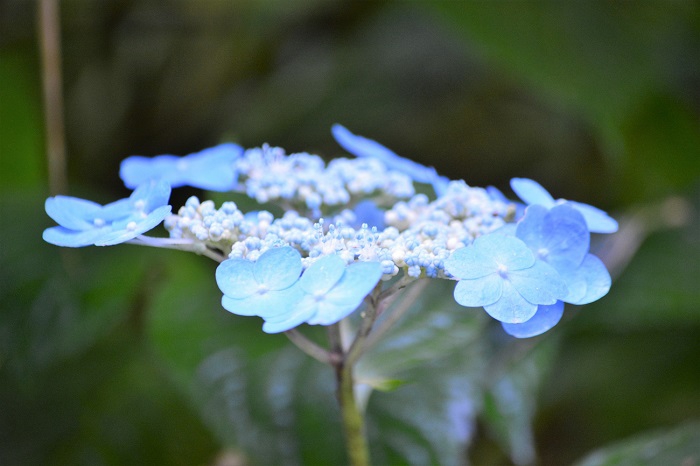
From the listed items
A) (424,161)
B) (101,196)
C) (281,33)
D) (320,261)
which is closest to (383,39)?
(281,33)

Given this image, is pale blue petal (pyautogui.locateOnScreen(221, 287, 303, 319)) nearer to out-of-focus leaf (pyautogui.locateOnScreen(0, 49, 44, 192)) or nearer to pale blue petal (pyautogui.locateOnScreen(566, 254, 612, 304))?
pale blue petal (pyautogui.locateOnScreen(566, 254, 612, 304))

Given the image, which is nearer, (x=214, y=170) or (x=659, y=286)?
(x=214, y=170)

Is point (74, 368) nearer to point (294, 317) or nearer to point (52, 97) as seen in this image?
point (52, 97)

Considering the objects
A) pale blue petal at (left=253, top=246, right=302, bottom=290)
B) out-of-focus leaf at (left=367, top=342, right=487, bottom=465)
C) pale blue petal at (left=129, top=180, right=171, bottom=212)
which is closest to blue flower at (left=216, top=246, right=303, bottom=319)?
pale blue petal at (left=253, top=246, right=302, bottom=290)

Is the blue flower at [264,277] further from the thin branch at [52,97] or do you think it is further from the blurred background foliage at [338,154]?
the thin branch at [52,97]

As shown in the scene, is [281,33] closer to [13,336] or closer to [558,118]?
[558,118]

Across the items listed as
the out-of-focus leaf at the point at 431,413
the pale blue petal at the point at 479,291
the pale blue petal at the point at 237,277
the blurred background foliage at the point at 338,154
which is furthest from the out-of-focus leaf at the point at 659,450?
the pale blue petal at the point at 237,277

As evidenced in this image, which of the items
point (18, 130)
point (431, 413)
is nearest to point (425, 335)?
point (431, 413)
